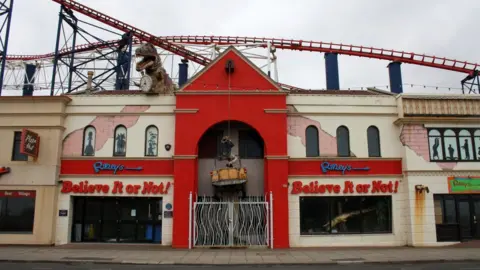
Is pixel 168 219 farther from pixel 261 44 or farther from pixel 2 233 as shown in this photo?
pixel 261 44

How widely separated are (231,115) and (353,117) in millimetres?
6097

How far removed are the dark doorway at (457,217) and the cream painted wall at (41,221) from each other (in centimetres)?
1803

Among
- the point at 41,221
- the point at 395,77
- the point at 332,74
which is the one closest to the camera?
the point at 41,221

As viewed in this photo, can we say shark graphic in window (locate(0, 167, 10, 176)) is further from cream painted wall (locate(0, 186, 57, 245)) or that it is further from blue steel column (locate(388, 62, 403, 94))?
blue steel column (locate(388, 62, 403, 94))

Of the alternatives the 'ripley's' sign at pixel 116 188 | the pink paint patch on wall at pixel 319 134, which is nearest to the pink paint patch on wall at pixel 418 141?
the pink paint patch on wall at pixel 319 134

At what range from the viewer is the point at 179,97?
20016 millimetres

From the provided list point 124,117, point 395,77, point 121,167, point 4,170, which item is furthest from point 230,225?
point 395,77

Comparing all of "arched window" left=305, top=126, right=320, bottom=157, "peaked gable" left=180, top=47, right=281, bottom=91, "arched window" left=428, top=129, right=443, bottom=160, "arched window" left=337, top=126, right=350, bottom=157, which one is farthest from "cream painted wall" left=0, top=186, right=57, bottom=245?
"arched window" left=428, top=129, right=443, bottom=160

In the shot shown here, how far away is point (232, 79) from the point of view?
20.3 m

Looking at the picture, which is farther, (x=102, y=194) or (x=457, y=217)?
(x=102, y=194)

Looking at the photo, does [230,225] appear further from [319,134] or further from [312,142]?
[319,134]

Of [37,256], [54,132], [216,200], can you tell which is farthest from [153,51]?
[37,256]

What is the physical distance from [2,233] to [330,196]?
15502 mm

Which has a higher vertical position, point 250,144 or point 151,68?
point 151,68
